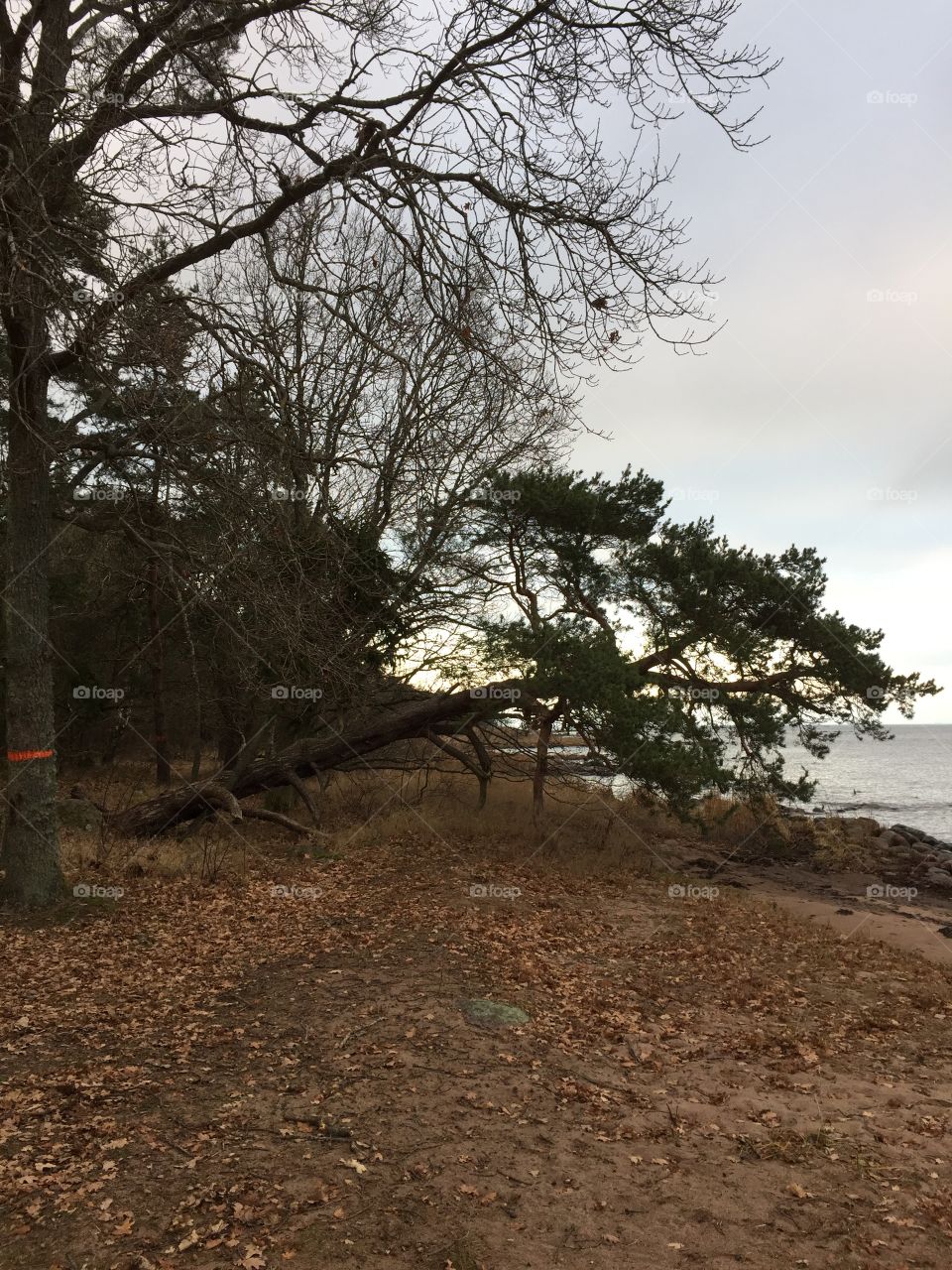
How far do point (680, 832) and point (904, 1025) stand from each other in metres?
14.4

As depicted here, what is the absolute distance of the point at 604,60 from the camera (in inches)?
235

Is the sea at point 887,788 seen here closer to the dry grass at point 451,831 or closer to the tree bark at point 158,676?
the dry grass at point 451,831

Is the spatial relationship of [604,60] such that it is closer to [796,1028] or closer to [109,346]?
[109,346]

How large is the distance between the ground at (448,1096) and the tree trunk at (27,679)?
749 mm

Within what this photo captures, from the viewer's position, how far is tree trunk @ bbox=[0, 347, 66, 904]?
8.56 meters

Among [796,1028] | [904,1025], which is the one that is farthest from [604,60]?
[904,1025]

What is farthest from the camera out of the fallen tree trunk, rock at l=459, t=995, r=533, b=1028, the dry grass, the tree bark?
the tree bark

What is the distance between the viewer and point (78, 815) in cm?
1392

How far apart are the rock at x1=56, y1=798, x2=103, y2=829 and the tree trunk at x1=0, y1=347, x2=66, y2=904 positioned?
5017 millimetres

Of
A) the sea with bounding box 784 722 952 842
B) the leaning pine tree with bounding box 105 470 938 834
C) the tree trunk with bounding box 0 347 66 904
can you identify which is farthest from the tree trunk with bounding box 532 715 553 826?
the tree trunk with bounding box 0 347 66 904

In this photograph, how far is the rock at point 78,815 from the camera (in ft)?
44.9

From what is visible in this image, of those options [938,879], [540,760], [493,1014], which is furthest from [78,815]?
[938,879]

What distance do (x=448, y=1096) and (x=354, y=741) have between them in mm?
11263

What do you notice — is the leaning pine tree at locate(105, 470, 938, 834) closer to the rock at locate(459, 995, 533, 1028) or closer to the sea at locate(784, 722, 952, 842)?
the sea at locate(784, 722, 952, 842)
